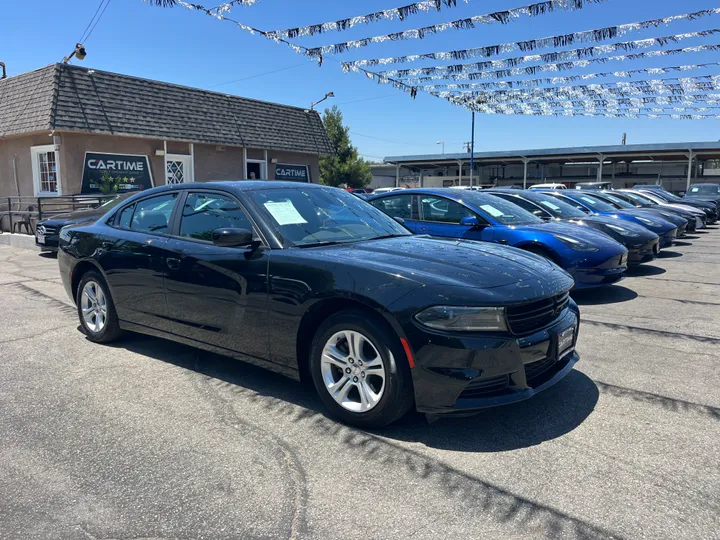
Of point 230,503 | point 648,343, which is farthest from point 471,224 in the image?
point 230,503

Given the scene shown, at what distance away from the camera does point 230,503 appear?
275 centimetres

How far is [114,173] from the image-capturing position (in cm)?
1670

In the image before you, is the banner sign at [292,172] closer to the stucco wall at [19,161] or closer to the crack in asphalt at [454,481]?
the stucco wall at [19,161]

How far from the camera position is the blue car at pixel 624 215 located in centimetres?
1159

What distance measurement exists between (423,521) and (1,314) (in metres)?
6.21

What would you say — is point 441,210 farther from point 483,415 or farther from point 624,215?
point 624,215

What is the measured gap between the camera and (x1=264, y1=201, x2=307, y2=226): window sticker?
13.9 feet

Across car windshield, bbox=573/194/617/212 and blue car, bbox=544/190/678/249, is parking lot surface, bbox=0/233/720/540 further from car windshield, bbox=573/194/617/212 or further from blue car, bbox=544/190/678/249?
car windshield, bbox=573/194/617/212

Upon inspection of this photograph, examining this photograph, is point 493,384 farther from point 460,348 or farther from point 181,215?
point 181,215

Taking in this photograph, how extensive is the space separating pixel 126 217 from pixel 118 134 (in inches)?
481

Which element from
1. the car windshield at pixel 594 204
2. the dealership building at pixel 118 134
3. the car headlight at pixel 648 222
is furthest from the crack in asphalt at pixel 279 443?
the dealership building at pixel 118 134

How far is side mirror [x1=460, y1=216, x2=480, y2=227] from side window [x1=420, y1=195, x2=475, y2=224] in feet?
0.50

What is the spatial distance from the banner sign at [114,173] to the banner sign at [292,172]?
5.40 metres

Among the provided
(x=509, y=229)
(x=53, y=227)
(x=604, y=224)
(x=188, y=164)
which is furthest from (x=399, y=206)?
(x=188, y=164)
